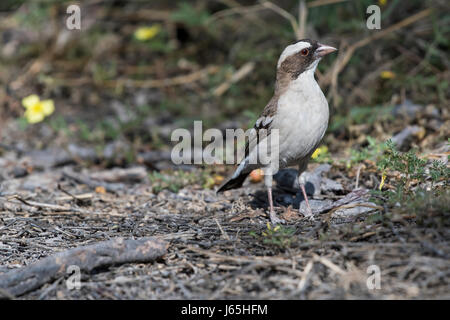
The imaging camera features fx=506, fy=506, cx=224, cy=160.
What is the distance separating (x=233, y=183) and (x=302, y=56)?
4.75 feet

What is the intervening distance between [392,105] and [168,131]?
3.16m

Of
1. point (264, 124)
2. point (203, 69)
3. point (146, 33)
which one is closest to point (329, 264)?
point (264, 124)

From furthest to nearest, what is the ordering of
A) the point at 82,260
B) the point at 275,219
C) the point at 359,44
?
the point at 359,44 < the point at 275,219 < the point at 82,260

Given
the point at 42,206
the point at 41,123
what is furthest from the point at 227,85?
the point at 42,206

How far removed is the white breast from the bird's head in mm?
156

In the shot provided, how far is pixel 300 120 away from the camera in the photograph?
14.2 ft

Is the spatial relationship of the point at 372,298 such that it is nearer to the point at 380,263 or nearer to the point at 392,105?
the point at 380,263

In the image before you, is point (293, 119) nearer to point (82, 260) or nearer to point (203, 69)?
point (82, 260)

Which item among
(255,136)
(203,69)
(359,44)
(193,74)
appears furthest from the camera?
(203,69)

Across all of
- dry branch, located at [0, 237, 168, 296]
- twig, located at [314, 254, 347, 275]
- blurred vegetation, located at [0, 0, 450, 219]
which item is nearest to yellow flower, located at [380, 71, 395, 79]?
blurred vegetation, located at [0, 0, 450, 219]

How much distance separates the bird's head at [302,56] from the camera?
4.65m

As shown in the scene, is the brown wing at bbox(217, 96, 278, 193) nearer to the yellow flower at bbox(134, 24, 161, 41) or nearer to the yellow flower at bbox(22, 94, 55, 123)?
the yellow flower at bbox(22, 94, 55, 123)

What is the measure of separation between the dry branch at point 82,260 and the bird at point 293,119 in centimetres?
116

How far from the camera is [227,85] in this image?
7535 millimetres
